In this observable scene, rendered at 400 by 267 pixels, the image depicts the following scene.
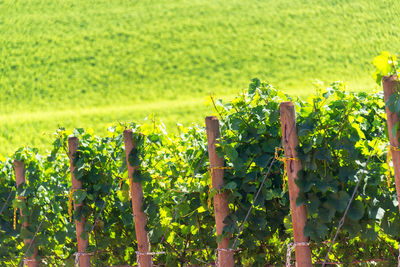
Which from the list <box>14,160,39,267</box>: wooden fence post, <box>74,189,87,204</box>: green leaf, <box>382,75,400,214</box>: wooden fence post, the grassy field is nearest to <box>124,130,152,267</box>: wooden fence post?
<box>74,189,87,204</box>: green leaf

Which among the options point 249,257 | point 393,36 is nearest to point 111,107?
point 393,36

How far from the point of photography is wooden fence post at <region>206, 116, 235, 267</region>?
3666mm

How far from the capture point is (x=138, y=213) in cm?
412

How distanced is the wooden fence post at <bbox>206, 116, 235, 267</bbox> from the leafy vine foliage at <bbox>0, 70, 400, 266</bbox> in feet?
0.16

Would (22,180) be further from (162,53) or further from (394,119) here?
(162,53)

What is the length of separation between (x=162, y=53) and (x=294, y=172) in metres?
23.5

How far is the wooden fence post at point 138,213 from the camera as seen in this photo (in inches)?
161

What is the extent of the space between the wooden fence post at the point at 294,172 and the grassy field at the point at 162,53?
1653cm

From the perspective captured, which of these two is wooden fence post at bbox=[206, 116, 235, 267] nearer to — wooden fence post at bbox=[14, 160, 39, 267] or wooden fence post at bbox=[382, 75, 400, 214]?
wooden fence post at bbox=[382, 75, 400, 214]

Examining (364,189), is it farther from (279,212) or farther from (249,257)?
(249,257)

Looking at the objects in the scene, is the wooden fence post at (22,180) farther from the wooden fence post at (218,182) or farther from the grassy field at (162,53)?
Result: the grassy field at (162,53)

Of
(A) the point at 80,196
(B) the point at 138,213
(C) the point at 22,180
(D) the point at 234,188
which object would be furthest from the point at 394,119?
(C) the point at 22,180

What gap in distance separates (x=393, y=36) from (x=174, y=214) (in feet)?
84.2

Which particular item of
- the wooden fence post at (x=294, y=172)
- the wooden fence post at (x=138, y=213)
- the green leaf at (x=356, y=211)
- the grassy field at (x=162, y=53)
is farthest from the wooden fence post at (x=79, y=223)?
the grassy field at (x=162, y=53)
